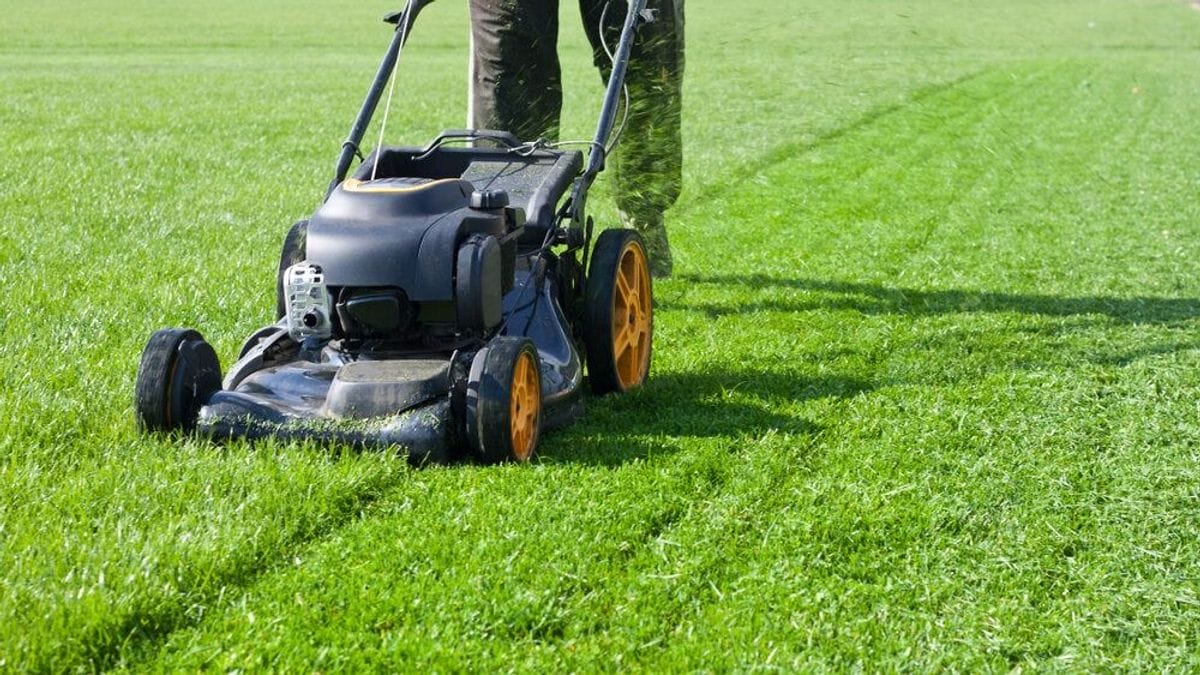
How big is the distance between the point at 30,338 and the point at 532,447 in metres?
2.11

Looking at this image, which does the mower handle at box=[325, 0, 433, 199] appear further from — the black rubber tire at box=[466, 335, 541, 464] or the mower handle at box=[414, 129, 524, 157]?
the black rubber tire at box=[466, 335, 541, 464]

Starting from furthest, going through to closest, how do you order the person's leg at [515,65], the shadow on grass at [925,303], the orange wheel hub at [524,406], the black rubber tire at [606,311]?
the shadow on grass at [925,303] < the person's leg at [515,65] < the black rubber tire at [606,311] < the orange wheel hub at [524,406]

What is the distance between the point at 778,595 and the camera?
3279 millimetres

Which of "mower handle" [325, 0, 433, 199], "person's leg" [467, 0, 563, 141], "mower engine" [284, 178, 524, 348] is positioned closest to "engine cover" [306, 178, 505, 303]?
"mower engine" [284, 178, 524, 348]

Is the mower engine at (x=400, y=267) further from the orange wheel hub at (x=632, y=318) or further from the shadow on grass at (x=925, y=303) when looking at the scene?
the shadow on grass at (x=925, y=303)

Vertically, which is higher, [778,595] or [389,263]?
[389,263]

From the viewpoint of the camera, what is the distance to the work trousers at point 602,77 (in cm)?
572

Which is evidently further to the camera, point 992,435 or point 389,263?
point 992,435

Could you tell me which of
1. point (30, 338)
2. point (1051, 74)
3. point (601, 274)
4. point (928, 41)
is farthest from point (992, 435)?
point (928, 41)

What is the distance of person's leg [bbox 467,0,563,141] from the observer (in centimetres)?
571

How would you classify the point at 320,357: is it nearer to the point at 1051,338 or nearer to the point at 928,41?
the point at 1051,338

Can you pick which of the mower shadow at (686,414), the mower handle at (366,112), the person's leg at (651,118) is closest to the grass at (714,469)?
the mower shadow at (686,414)

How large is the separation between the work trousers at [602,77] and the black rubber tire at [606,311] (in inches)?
40.3

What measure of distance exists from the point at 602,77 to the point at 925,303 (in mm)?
1796
